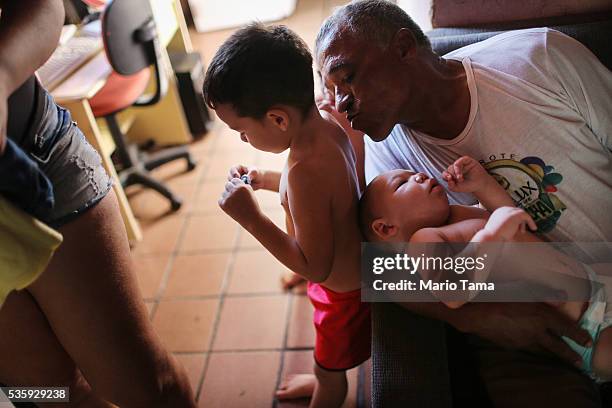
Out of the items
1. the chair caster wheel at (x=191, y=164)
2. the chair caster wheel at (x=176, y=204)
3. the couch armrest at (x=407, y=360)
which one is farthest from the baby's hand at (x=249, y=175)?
the chair caster wheel at (x=191, y=164)

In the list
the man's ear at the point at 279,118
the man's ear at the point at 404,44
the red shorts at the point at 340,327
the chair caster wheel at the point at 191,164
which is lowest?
the chair caster wheel at the point at 191,164

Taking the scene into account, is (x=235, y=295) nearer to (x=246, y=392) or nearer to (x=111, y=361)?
(x=246, y=392)

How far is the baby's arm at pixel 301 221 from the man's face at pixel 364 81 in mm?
181

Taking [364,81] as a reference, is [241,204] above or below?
below

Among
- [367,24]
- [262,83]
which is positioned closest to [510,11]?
[367,24]

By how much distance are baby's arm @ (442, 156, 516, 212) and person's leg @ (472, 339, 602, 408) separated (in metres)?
0.29

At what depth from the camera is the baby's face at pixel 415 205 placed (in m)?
1.00

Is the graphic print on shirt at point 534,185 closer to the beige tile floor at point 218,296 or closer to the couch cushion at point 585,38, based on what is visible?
the couch cushion at point 585,38

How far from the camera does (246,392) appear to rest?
1.56 m

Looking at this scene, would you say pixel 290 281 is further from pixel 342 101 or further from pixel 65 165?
→ pixel 65 165

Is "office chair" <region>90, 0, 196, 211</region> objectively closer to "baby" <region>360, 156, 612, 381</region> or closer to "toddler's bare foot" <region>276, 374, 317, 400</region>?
"toddler's bare foot" <region>276, 374, 317, 400</region>

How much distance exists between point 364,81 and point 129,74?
1.25 metres

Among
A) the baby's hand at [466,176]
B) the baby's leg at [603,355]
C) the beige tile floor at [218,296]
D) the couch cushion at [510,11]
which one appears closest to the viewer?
the baby's leg at [603,355]

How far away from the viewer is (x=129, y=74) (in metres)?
1.96
